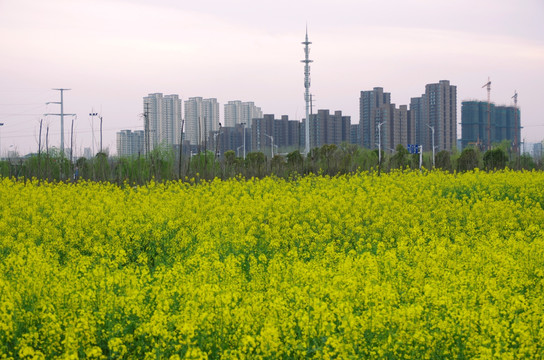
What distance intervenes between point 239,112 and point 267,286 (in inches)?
2778

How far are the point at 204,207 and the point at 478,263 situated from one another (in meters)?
5.58

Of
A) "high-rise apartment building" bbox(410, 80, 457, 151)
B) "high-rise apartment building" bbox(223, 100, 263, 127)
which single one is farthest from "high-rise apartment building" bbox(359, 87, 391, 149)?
"high-rise apartment building" bbox(223, 100, 263, 127)

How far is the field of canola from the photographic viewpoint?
4383mm

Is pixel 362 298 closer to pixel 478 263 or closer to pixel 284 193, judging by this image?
pixel 478 263

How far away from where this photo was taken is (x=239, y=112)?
248 feet

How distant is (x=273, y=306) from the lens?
4703 millimetres

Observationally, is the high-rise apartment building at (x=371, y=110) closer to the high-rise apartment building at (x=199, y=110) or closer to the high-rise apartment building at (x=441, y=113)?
the high-rise apartment building at (x=441, y=113)

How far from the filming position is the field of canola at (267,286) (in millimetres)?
4383

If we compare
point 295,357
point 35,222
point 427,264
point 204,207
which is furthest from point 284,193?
point 295,357

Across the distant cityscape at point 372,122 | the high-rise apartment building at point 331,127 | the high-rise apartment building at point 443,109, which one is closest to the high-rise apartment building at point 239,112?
the distant cityscape at point 372,122

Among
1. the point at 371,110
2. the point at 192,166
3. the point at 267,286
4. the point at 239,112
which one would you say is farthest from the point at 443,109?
the point at 267,286

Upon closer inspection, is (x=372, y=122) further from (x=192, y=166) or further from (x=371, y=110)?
(x=192, y=166)

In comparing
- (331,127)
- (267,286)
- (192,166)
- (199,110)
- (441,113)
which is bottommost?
(267,286)

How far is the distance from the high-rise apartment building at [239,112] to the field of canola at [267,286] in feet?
209
